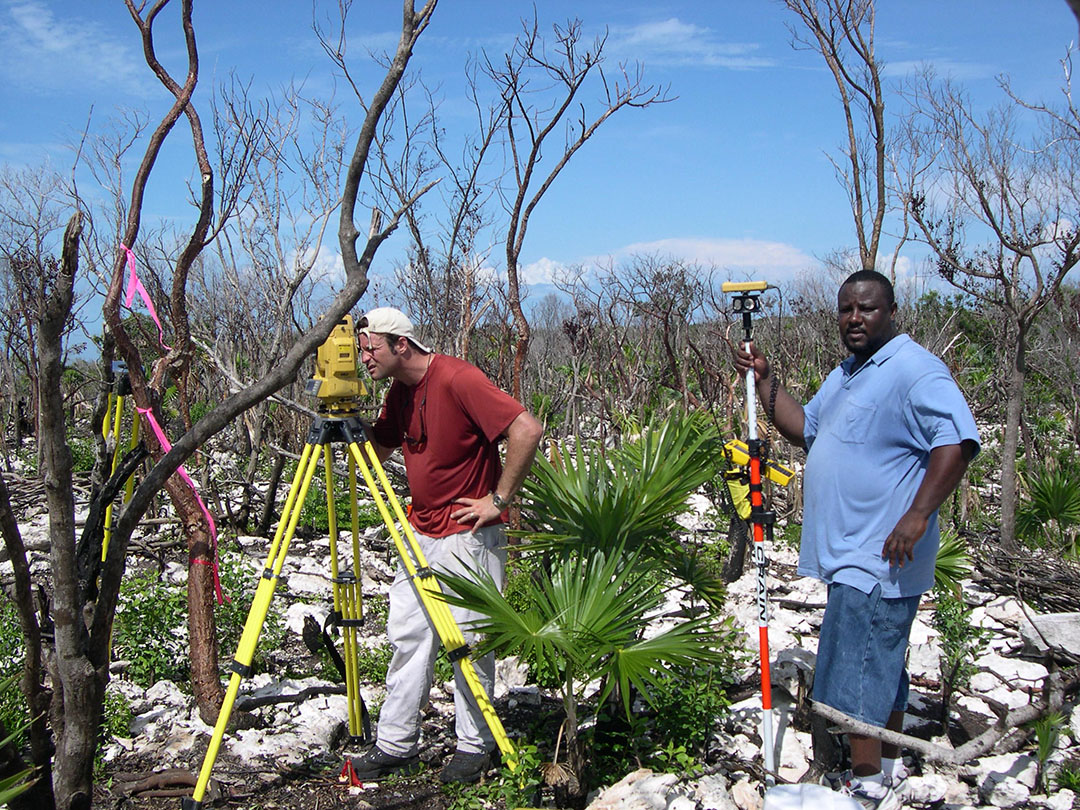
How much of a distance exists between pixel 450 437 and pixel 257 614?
0.93 m

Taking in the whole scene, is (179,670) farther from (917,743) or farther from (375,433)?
(917,743)

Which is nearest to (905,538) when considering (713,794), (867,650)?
(867,650)

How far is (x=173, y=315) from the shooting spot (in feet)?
12.0

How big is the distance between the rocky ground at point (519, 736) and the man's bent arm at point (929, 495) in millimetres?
1122

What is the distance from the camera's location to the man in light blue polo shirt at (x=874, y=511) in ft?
8.87

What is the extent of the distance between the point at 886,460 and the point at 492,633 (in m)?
1.37

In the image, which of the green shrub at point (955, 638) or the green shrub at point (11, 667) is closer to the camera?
the green shrub at point (11, 667)

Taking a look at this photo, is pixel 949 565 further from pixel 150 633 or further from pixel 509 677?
pixel 150 633

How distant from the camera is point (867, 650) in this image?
2789 mm

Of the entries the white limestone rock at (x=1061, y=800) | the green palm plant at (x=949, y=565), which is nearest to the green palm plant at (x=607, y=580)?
the green palm plant at (x=949, y=565)

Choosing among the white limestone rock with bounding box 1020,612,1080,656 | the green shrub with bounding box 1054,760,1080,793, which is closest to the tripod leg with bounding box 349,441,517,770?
the green shrub with bounding box 1054,760,1080,793

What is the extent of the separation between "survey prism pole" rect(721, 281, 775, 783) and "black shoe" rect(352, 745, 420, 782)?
1.36 metres

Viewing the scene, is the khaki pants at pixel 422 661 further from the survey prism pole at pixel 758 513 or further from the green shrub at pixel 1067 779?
the green shrub at pixel 1067 779

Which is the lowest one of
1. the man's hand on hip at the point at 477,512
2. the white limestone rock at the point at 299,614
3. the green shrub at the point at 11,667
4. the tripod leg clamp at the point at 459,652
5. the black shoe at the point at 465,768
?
the white limestone rock at the point at 299,614
